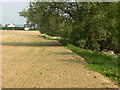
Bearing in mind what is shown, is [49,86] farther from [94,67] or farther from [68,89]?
[94,67]

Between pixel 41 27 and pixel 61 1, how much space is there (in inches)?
165

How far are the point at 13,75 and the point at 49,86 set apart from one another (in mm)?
2518

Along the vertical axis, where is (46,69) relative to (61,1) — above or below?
below

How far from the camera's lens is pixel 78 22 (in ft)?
92.3

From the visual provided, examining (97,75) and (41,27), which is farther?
(41,27)

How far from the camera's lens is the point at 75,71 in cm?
1127

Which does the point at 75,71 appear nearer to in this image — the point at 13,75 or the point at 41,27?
the point at 13,75

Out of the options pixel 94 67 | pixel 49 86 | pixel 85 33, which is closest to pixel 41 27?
pixel 85 33

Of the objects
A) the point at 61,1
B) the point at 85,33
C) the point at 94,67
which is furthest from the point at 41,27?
the point at 94,67

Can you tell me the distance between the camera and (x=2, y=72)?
11031mm

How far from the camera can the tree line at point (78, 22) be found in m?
25.1

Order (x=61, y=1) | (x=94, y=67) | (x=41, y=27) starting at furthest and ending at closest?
(x=41, y=27), (x=61, y=1), (x=94, y=67)

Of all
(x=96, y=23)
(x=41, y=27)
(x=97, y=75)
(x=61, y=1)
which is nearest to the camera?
(x=97, y=75)

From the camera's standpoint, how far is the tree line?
25125mm
